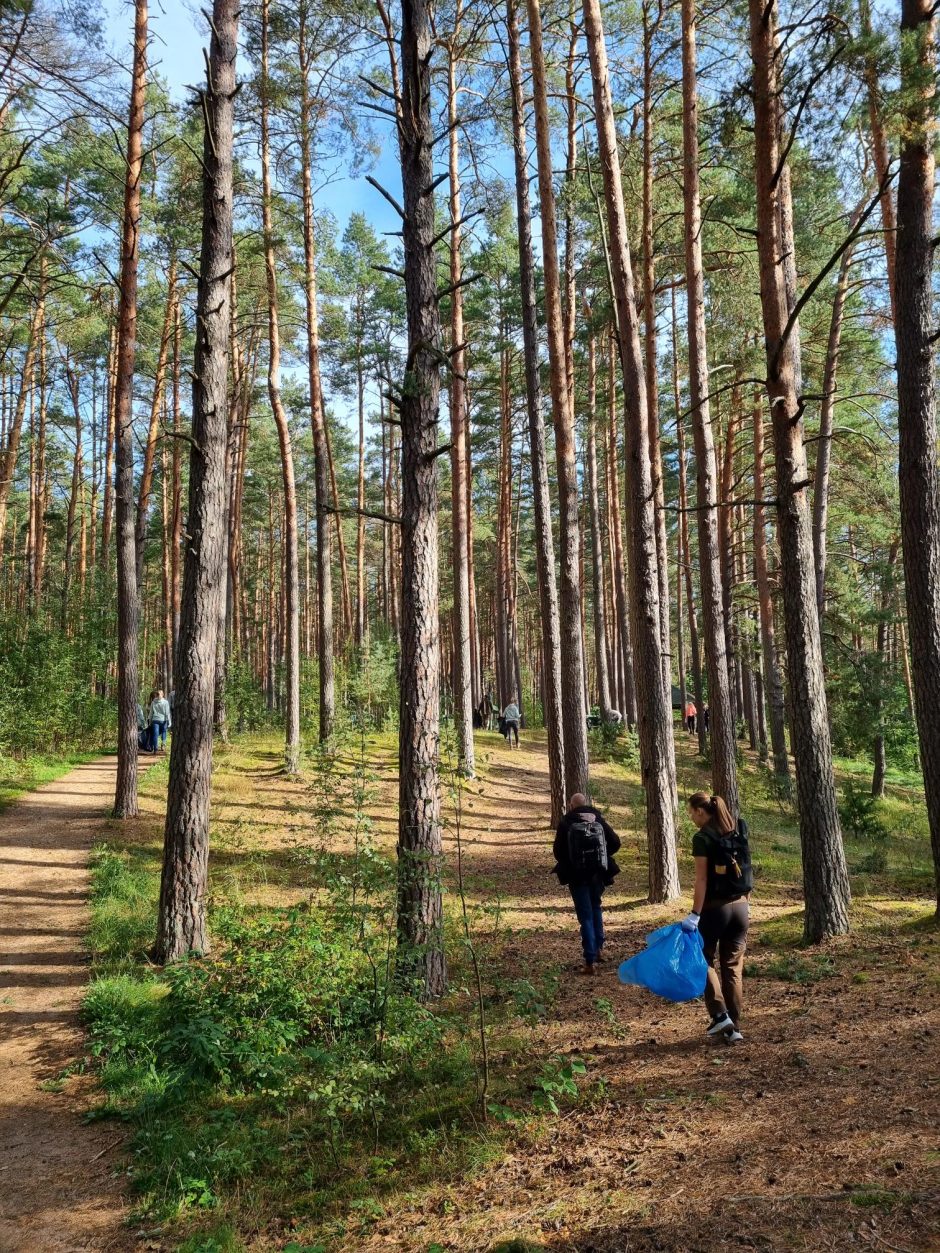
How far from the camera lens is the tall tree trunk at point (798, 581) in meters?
6.76

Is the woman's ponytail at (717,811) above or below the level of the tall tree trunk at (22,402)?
below

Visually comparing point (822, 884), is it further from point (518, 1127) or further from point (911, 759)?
point (911, 759)

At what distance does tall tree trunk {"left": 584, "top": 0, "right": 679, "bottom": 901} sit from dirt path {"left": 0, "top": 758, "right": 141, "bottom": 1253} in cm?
604

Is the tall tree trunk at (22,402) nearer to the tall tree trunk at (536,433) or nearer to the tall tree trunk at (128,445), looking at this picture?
the tall tree trunk at (128,445)

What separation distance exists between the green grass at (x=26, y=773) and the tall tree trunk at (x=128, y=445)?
7.73ft

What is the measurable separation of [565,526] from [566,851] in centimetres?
551

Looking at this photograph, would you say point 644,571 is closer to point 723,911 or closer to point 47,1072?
point 723,911

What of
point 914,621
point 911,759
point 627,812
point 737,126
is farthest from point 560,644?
point 911,759

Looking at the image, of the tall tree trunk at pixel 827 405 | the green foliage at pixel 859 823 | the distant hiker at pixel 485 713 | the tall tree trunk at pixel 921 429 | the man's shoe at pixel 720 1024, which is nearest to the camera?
the man's shoe at pixel 720 1024

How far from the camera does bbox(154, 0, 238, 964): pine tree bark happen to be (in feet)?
22.1

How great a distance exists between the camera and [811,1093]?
4.18 meters

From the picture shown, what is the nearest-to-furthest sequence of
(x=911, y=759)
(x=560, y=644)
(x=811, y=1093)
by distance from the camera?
(x=811, y=1093) < (x=560, y=644) < (x=911, y=759)

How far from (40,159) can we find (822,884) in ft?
57.4

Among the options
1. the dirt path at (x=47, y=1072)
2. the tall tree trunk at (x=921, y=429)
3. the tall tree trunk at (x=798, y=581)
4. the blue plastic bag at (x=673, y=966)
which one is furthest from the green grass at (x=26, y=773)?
the tall tree trunk at (x=921, y=429)
